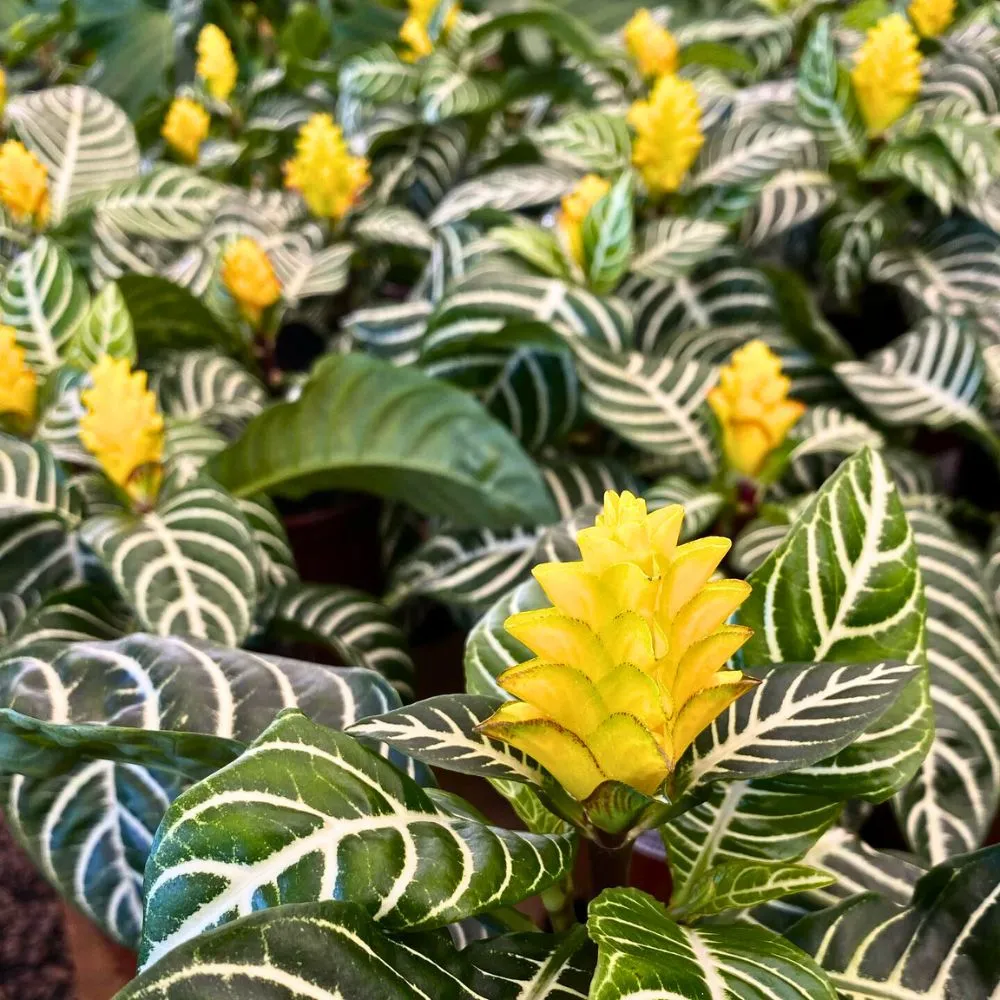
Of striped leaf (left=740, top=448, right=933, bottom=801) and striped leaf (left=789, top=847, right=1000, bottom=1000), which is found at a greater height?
striped leaf (left=740, top=448, right=933, bottom=801)

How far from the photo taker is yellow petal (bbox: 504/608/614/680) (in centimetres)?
43

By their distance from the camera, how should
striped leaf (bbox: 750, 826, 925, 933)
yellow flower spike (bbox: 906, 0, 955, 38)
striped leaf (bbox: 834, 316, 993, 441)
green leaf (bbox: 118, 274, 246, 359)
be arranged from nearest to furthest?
1. striped leaf (bbox: 750, 826, 925, 933)
2. striped leaf (bbox: 834, 316, 993, 441)
3. green leaf (bbox: 118, 274, 246, 359)
4. yellow flower spike (bbox: 906, 0, 955, 38)

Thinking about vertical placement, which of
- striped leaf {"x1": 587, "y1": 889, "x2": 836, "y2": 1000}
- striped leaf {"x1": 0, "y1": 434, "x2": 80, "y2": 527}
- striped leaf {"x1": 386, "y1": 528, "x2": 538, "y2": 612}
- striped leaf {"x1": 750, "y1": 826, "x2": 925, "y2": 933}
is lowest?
striped leaf {"x1": 386, "y1": 528, "x2": 538, "y2": 612}

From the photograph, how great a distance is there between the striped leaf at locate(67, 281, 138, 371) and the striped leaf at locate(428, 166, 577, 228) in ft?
1.50

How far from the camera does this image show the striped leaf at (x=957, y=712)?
67cm

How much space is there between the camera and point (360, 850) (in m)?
0.42

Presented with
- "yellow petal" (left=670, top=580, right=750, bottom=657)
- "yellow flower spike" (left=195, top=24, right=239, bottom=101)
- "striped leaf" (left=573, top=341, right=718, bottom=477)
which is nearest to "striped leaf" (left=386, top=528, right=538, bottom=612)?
"striped leaf" (left=573, top=341, right=718, bottom=477)

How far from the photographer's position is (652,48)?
1447 mm

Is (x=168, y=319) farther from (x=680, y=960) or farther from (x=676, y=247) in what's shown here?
(x=680, y=960)

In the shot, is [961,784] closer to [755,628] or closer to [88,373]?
[755,628]

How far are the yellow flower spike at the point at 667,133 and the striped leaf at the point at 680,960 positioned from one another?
2.92ft

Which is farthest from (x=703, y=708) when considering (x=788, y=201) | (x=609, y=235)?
(x=788, y=201)

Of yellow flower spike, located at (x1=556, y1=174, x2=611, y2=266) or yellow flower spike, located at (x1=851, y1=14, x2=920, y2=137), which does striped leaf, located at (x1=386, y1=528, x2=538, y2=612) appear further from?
yellow flower spike, located at (x1=851, y1=14, x2=920, y2=137)

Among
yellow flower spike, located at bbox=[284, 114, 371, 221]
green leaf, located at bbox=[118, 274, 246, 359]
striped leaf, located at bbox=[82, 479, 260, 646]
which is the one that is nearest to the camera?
striped leaf, located at bbox=[82, 479, 260, 646]
